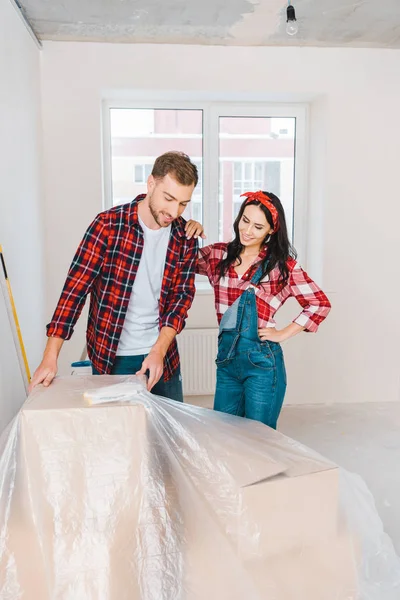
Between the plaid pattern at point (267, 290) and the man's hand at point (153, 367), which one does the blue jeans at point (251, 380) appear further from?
the man's hand at point (153, 367)

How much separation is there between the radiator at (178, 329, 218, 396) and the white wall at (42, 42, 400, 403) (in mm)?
129

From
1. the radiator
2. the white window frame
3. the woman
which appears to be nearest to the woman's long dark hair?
the woman

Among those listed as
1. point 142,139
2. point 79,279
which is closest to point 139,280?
point 79,279

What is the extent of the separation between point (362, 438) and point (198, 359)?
1028 mm

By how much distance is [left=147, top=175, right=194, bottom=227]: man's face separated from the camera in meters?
1.51

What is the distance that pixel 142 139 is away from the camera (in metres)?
3.52

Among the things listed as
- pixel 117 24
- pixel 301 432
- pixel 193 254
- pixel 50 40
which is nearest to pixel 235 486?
A: pixel 193 254

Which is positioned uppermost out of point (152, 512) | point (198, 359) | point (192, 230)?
point (192, 230)

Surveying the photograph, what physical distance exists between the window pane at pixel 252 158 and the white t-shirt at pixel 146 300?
6.76 ft

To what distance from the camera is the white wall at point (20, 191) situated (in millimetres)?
2230

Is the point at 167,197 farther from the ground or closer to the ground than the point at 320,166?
closer to the ground

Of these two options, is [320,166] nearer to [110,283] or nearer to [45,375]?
[110,283]

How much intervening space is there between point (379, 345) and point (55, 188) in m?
2.17

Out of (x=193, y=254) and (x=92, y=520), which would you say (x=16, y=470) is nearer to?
(x=92, y=520)
